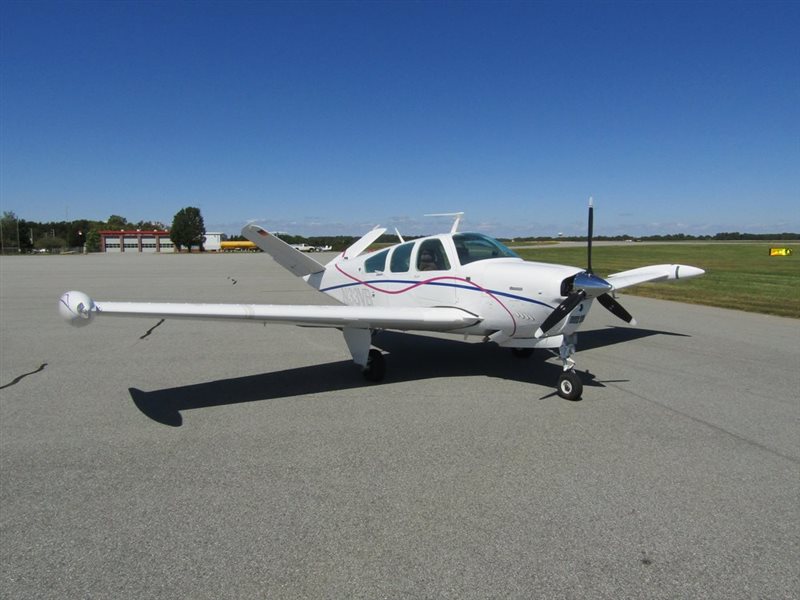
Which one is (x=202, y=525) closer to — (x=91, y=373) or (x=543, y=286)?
(x=543, y=286)

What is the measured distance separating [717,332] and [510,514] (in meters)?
9.25

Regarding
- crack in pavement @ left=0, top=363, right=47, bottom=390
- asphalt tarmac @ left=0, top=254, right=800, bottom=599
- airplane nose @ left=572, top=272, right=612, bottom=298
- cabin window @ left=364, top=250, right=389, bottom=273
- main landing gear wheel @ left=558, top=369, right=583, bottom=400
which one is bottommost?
asphalt tarmac @ left=0, top=254, right=800, bottom=599

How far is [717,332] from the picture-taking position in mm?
10500

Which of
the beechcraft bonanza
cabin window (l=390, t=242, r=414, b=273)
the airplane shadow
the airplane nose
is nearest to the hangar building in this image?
the airplane shadow

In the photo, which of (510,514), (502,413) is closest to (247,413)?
(502,413)

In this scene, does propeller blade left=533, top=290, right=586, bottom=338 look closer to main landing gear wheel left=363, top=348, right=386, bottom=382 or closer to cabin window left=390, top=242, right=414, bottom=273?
main landing gear wheel left=363, top=348, right=386, bottom=382

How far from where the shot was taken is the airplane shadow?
618 cm

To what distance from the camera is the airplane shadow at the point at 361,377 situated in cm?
618

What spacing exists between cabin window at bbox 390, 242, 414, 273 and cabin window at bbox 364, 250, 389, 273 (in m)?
0.24

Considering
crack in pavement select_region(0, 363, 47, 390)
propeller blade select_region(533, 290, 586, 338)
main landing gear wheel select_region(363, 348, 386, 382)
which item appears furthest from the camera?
main landing gear wheel select_region(363, 348, 386, 382)

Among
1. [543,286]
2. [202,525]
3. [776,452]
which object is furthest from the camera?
[543,286]

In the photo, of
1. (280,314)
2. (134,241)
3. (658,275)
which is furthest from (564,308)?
(134,241)

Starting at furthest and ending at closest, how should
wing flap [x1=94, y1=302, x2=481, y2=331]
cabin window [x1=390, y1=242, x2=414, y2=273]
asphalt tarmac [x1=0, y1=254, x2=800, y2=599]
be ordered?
cabin window [x1=390, y1=242, x2=414, y2=273] → wing flap [x1=94, y1=302, x2=481, y2=331] → asphalt tarmac [x1=0, y1=254, x2=800, y2=599]

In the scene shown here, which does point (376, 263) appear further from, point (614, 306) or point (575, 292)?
point (614, 306)
